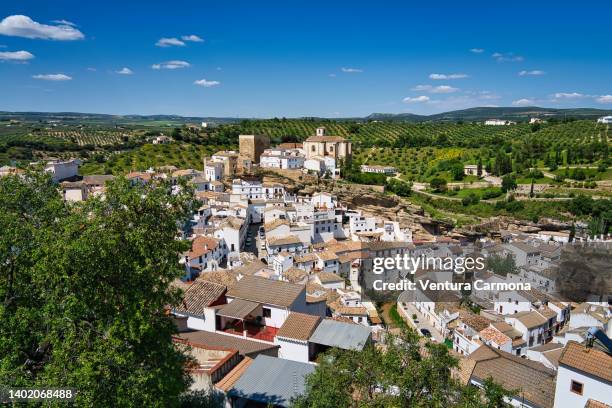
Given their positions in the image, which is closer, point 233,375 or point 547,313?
point 233,375

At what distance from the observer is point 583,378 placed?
12.4 metres

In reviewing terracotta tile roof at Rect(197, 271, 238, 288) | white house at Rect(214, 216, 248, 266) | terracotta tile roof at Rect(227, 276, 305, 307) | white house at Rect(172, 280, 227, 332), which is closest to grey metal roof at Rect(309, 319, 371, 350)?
terracotta tile roof at Rect(227, 276, 305, 307)

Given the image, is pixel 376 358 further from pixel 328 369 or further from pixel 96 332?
pixel 96 332

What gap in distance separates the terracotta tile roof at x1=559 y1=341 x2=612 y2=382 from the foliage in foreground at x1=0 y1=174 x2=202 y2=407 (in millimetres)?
10583

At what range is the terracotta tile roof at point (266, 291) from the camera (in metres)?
16.9

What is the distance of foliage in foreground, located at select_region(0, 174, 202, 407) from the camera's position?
8047mm

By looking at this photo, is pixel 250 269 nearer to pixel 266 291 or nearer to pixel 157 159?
pixel 266 291

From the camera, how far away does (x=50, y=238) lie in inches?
356

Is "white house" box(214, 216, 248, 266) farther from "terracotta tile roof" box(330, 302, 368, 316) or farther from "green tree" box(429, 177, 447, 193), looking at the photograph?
"green tree" box(429, 177, 447, 193)

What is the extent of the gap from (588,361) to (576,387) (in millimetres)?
882

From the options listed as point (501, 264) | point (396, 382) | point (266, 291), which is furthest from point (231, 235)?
point (396, 382)

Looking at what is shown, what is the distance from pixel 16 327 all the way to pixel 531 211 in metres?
65.5

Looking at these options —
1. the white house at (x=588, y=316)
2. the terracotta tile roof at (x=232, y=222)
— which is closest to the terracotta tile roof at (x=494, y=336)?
the white house at (x=588, y=316)

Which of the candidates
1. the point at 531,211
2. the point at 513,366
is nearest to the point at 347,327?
the point at 513,366
